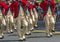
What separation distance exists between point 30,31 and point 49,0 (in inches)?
108

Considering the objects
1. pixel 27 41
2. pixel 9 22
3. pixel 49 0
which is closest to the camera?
A: pixel 27 41

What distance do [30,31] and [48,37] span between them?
7.66ft

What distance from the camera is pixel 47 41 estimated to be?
49.4ft

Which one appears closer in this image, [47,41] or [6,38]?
[47,41]

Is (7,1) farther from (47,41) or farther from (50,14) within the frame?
(47,41)

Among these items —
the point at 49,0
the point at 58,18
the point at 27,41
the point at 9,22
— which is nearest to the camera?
the point at 27,41

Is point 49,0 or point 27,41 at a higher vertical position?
point 49,0

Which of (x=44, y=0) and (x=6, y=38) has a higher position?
(x=44, y=0)

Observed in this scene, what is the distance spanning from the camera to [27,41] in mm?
15047

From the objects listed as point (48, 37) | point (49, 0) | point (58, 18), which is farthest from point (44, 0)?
point (58, 18)

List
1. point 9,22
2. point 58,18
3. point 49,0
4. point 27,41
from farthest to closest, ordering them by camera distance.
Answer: point 58,18
point 9,22
point 49,0
point 27,41

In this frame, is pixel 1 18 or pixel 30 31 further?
pixel 30 31

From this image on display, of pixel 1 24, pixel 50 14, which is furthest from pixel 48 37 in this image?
pixel 1 24

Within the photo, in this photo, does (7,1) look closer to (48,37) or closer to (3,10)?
(3,10)
